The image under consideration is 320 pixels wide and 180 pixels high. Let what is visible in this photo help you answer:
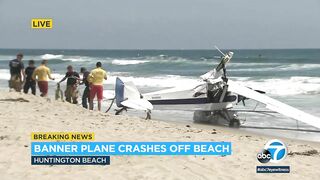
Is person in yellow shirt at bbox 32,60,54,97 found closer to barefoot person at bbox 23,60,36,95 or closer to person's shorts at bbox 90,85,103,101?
barefoot person at bbox 23,60,36,95

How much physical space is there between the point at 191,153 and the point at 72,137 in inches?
77.0

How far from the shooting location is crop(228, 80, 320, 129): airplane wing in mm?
10227

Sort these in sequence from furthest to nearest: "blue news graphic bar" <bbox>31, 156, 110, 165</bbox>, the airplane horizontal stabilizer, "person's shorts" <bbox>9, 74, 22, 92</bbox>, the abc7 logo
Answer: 1. "person's shorts" <bbox>9, 74, 22, 92</bbox>
2. the airplane horizontal stabilizer
3. the abc7 logo
4. "blue news graphic bar" <bbox>31, 156, 110, 165</bbox>

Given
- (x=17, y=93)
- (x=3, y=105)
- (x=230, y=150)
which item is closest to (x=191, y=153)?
(x=230, y=150)

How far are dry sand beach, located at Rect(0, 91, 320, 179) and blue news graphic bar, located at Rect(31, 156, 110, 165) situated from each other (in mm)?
114

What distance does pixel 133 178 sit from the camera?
220 inches

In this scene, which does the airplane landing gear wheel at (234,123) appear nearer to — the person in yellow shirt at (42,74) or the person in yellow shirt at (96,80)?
the person in yellow shirt at (96,80)

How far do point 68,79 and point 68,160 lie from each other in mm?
6905

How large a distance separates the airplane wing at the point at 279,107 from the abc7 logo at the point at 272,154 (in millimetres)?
2477

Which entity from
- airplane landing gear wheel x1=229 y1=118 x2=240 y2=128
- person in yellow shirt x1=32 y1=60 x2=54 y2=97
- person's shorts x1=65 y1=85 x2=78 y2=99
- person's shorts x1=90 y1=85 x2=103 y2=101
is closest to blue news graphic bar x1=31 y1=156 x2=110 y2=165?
person's shorts x1=90 y1=85 x2=103 y2=101

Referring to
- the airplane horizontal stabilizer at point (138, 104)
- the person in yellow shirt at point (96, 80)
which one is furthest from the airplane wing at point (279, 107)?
the person in yellow shirt at point (96, 80)

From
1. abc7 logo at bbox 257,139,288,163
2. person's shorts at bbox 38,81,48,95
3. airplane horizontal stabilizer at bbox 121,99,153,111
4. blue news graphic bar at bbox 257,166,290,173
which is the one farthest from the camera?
person's shorts at bbox 38,81,48,95

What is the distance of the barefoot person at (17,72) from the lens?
1259 cm

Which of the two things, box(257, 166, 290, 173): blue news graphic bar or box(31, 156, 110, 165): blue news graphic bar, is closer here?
box(31, 156, 110, 165): blue news graphic bar
